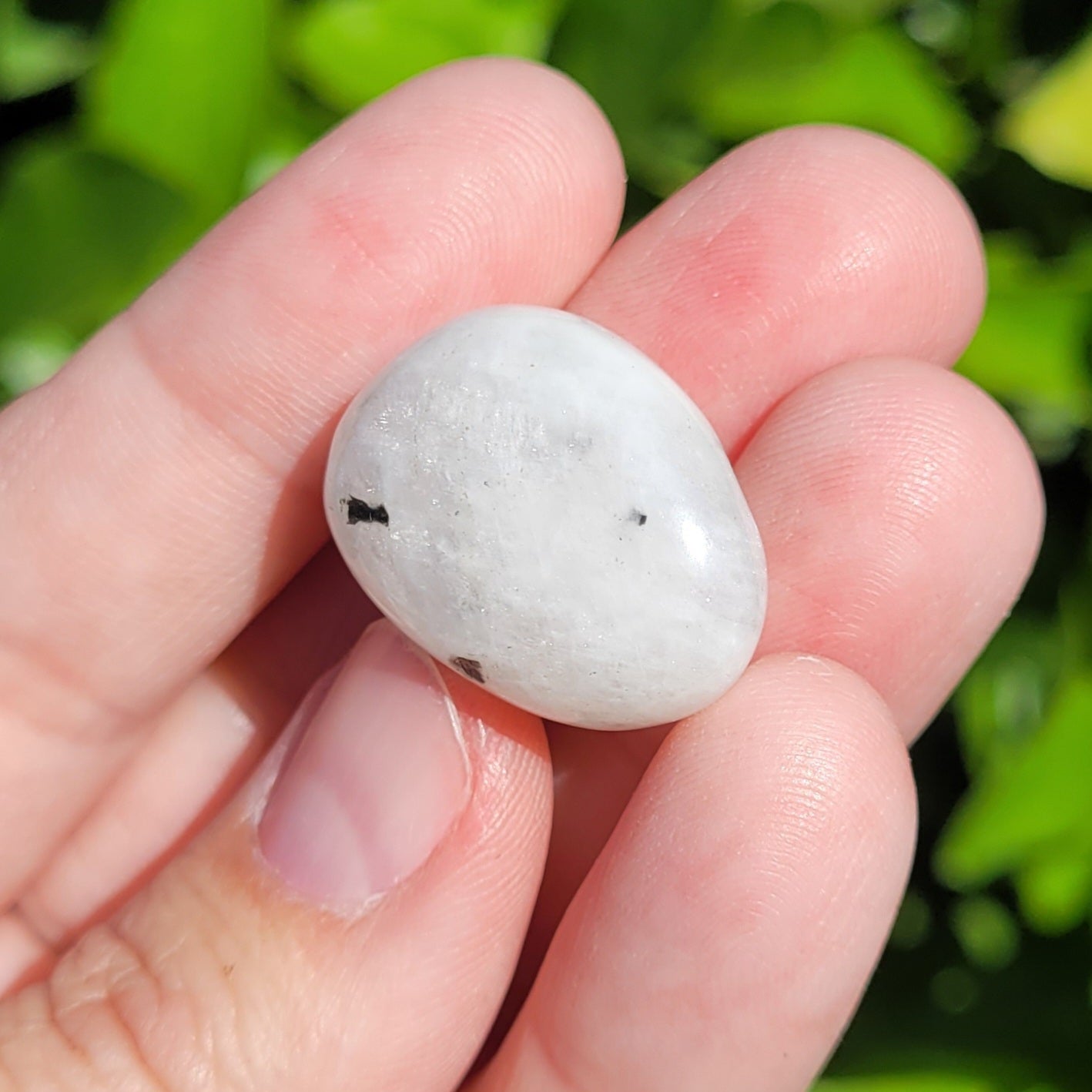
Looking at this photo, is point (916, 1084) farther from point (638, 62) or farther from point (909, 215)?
point (638, 62)

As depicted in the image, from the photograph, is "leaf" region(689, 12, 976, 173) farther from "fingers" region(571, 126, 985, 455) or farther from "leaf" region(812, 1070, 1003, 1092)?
"leaf" region(812, 1070, 1003, 1092)

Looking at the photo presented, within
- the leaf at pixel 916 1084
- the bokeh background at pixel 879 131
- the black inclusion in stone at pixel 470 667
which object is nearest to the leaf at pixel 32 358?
the bokeh background at pixel 879 131

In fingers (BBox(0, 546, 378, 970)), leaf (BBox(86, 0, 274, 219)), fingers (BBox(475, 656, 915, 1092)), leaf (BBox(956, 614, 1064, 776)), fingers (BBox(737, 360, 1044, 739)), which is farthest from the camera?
leaf (BBox(956, 614, 1064, 776))

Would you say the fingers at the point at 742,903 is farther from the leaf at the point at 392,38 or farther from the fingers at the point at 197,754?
the leaf at the point at 392,38

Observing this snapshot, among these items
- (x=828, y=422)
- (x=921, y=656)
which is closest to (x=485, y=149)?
(x=828, y=422)

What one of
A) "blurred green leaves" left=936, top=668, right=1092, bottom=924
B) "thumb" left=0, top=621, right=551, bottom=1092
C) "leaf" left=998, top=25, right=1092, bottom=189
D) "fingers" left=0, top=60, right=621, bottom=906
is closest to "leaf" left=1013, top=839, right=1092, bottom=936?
"blurred green leaves" left=936, top=668, right=1092, bottom=924

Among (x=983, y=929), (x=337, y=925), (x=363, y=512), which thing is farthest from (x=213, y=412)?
(x=983, y=929)
